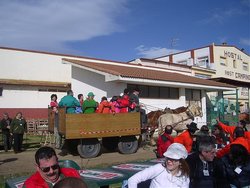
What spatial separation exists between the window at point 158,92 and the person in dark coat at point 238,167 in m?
14.0

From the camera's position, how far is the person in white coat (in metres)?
3.92

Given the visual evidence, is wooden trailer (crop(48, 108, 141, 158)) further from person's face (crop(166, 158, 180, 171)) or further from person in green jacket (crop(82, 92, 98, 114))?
person's face (crop(166, 158, 180, 171))

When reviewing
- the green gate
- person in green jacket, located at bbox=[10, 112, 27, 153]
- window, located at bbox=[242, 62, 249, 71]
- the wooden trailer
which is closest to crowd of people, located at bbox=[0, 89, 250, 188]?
the wooden trailer

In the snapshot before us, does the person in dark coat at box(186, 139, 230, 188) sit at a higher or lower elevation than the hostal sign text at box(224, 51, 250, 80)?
lower

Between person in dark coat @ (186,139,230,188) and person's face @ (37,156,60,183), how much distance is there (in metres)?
1.91

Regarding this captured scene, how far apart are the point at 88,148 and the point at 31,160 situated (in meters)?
1.97

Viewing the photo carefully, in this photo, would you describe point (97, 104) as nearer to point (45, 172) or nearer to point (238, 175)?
point (238, 175)

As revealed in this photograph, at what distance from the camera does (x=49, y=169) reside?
10.9ft

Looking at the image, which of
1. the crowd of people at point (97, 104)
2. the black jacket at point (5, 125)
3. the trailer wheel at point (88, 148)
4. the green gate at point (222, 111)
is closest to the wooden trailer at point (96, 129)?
the trailer wheel at point (88, 148)

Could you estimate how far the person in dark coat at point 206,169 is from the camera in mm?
4391

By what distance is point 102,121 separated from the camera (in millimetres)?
11453

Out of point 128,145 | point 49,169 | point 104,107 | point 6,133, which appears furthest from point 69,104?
point 49,169

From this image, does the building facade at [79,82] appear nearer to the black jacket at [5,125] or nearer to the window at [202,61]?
the black jacket at [5,125]

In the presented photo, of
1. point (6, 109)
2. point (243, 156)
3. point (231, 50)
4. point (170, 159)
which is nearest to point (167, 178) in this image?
point (170, 159)
